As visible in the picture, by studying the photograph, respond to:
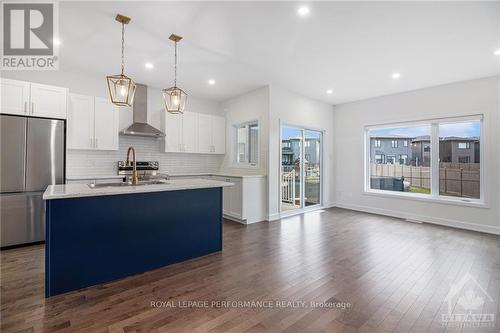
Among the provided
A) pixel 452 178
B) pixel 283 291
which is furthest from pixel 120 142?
pixel 452 178

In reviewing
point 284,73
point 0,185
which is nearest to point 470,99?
point 284,73

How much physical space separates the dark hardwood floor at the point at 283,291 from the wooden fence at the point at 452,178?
134cm

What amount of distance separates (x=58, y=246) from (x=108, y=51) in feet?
9.47

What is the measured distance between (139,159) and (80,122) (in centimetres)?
132

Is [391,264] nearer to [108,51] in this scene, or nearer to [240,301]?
[240,301]

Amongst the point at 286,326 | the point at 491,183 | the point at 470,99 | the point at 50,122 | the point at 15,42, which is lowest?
the point at 286,326

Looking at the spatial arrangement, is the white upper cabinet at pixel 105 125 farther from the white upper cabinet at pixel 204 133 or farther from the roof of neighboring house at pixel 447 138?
the roof of neighboring house at pixel 447 138

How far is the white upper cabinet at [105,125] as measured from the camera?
4.51 m

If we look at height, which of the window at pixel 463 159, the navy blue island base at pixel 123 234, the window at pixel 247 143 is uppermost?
the window at pixel 247 143

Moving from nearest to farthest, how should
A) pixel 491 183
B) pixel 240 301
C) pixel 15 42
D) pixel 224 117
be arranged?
pixel 240 301 → pixel 15 42 → pixel 491 183 → pixel 224 117

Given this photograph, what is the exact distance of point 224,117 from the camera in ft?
21.1

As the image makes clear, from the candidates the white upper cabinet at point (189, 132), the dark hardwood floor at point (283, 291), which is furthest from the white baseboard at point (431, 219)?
the white upper cabinet at point (189, 132)

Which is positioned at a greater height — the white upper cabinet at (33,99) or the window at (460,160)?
the white upper cabinet at (33,99)

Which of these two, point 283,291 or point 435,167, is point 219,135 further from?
point 435,167
